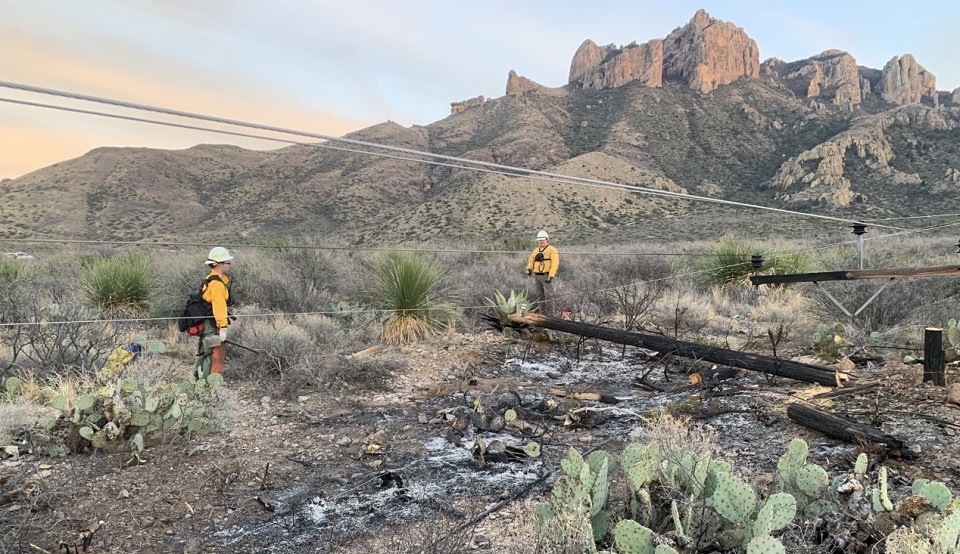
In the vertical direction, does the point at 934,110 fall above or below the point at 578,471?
above

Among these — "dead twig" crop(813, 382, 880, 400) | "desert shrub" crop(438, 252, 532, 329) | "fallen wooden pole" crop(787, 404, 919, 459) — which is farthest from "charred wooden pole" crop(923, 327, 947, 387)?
"desert shrub" crop(438, 252, 532, 329)

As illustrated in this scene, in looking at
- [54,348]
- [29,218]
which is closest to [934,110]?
[54,348]

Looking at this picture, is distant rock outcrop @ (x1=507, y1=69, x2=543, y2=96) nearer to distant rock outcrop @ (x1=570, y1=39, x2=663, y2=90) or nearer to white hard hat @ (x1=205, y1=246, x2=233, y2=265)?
distant rock outcrop @ (x1=570, y1=39, x2=663, y2=90)

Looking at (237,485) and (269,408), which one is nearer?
(237,485)

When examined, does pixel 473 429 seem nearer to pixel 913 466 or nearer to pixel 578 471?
pixel 578 471

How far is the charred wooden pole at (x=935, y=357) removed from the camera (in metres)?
5.51

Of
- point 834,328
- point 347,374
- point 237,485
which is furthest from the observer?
point 834,328

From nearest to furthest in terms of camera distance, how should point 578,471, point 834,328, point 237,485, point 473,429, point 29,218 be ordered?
point 578,471
point 237,485
point 473,429
point 834,328
point 29,218

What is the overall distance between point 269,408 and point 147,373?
4.70 ft

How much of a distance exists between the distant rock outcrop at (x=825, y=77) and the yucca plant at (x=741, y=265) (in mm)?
64454

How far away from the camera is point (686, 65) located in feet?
244

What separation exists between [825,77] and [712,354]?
89233 millimetres

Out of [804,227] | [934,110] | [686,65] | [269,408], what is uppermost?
[686,65]

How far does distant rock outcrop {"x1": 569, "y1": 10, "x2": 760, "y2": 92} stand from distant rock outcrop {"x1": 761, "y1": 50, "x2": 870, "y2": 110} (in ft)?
15.7
